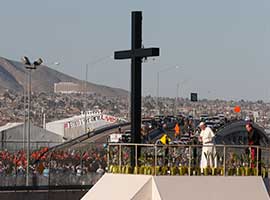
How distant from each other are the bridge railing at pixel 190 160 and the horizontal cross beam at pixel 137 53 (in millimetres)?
2625

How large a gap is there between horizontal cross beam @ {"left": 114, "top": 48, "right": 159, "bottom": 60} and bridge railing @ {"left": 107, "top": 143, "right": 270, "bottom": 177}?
263 cm

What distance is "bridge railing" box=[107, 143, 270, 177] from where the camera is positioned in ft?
100

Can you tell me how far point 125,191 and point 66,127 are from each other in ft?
360

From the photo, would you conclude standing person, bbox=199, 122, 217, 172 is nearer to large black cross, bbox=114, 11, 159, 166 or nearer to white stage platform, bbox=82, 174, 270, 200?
white stage platform, bbox=82, 174, 270, 200

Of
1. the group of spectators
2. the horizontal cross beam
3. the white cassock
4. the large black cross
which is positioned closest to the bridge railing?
the white cassock

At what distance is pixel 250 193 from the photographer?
30.6 m

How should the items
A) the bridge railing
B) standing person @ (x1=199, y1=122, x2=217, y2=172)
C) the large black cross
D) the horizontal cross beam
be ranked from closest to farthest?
the bridge railing < standing person @ (x1=199, y1=122, x2=217, y2=172) < the horizontal cross beam < the large black cross

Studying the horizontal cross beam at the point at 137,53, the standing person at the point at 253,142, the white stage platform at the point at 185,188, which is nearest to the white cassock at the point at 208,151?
the white stage platform at the point at 185,188

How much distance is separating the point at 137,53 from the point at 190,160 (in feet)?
12.4

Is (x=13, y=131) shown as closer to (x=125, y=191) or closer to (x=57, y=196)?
(x=57, y=196)

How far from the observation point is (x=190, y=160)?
30.5 m

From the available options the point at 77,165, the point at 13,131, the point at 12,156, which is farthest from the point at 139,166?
the point at 13,131

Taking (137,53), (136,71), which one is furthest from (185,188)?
(137,53)

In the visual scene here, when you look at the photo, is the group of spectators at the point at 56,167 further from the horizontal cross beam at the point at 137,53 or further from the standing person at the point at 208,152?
the standing person at the point at 208,152
